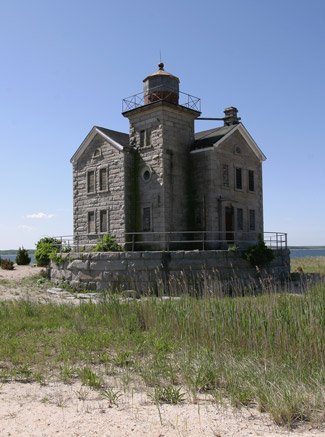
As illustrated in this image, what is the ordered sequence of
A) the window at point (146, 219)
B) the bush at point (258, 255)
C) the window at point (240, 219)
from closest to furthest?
the bush at point (258, 255) → the window at point (146, 219) → the window at point (240, 219)

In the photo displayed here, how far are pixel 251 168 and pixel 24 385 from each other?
23.8 m

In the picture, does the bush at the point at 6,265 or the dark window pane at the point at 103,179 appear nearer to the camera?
the dark window pane at the point at 103,179

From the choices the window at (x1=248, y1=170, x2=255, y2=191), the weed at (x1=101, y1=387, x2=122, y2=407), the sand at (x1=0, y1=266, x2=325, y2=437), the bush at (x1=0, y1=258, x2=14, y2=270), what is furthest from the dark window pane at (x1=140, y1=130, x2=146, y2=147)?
the weed at (x1=101, y1=387, x2=122, y2=407)

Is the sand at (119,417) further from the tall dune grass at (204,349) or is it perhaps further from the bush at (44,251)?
the bush at (44,251)

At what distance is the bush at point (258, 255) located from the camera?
22062mm

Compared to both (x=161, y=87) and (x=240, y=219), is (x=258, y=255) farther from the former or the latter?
(x=161, y=87)

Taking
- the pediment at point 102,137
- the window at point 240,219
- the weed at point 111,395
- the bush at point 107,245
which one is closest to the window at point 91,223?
the bush at point 107,245

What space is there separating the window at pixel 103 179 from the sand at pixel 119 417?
20467 millimetres

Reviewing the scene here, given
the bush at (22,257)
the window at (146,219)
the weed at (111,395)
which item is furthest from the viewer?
the bush at (22,257)

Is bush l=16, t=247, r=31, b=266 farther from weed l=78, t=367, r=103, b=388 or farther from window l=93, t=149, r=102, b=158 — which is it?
weed l=78, t=367, r=103, b=388

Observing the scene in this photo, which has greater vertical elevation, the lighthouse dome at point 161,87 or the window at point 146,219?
the lighthouse dome at point 161,87

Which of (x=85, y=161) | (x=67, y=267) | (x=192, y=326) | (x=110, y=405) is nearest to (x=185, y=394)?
(x=110, y=405)

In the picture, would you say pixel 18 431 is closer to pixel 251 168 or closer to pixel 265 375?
pixel 265 375

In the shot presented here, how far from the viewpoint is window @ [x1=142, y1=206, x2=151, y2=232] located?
2497cm
